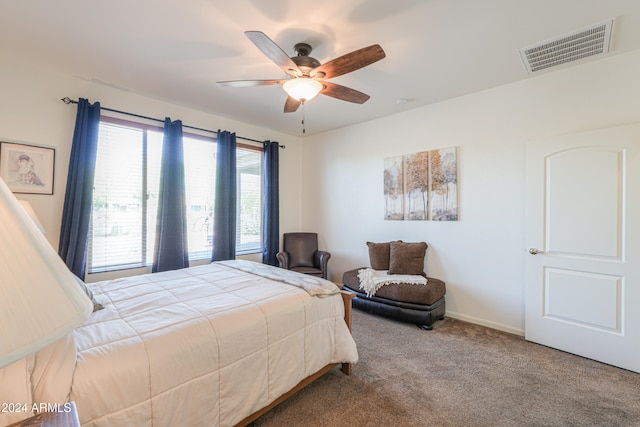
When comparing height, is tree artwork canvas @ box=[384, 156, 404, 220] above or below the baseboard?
above

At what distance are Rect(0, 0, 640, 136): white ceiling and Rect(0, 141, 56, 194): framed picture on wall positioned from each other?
83 cm

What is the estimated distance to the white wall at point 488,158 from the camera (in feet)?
8.42

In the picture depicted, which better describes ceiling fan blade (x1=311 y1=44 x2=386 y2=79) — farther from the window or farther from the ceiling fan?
the window

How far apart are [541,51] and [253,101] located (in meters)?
2.96

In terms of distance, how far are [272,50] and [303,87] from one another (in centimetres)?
40

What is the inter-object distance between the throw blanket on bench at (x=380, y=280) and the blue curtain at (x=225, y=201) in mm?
1916

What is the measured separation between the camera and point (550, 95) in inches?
109

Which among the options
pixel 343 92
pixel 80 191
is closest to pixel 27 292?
pixel 343 92

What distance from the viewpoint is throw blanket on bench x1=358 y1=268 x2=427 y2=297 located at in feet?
10.8

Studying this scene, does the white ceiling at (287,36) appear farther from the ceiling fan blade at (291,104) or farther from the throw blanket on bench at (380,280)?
the throw blanket on bench at (380,280)

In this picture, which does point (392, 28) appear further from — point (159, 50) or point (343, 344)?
point (343, 344)

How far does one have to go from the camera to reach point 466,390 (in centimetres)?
205

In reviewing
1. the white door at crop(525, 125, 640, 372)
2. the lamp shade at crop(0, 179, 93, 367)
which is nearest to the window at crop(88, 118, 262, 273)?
the lamp shade at crop(0, 179, 93, 367)

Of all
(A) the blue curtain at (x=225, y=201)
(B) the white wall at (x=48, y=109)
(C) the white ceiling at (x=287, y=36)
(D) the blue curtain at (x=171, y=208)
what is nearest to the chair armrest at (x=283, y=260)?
(A) the blue curtain at (x=225, y=201)
